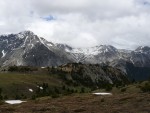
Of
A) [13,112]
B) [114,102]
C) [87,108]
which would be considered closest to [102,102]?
[114,102]

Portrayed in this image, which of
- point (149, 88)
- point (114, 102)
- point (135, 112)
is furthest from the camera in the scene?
point (149, 88)

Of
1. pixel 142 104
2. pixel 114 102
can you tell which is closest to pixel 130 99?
pixel 114 102

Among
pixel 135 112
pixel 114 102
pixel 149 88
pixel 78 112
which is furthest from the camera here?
pixel 149 88

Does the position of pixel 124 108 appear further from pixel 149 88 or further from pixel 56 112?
pixel 149 88

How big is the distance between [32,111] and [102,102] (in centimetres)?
892

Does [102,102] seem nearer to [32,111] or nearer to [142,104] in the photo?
[142,104]

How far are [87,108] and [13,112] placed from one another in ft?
25.2

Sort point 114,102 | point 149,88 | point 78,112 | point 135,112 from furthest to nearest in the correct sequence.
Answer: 1. point 149,88
2. point 114,102
3. point 78,112
4. point 135,112

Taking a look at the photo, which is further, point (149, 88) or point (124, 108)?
point (149, 88)

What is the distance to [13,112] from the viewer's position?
37.5m

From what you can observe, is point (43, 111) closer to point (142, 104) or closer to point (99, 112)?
point (99, 112)

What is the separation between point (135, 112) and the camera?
32781mm

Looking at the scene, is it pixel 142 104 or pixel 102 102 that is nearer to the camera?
pixel 142 104

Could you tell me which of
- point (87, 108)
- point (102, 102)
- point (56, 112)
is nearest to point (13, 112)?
point (56, 112)
